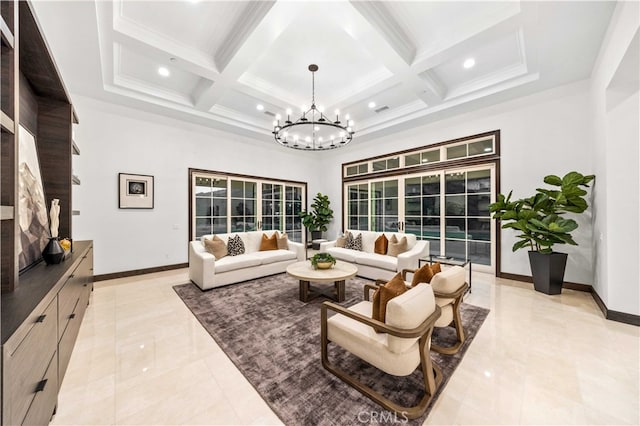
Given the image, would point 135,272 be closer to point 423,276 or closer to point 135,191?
point 135,191

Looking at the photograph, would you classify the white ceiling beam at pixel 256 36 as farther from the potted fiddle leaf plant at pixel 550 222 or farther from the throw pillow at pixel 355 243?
the potted fiddle leaf plant at pixel 550 222

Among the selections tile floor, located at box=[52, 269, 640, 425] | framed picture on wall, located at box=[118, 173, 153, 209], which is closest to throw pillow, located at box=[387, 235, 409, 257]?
tile floor, located at box=[52, 269, 640, 425]

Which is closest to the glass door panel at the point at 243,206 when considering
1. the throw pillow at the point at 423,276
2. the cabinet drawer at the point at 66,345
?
the cabinet drawer at the point at 66,345

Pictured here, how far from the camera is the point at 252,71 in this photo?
13.2ft

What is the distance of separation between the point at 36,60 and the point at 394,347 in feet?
12.9

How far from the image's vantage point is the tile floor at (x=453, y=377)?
1.58 meters

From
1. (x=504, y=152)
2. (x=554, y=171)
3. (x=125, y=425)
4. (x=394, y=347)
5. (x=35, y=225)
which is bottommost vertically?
(x=125, y=425)

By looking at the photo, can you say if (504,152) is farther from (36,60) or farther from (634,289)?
(36,60)

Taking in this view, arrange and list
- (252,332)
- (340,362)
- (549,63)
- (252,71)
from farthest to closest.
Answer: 1. (252,71)
2. (549,63)
3. (252,332)
4. (340,362)

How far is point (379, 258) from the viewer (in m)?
4.48

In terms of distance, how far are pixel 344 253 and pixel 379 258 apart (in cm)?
77

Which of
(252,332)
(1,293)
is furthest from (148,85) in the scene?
(252,332)

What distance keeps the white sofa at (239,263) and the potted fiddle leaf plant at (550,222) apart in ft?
13.0

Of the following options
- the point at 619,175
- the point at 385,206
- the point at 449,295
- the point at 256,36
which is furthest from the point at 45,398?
the point at 385,206
